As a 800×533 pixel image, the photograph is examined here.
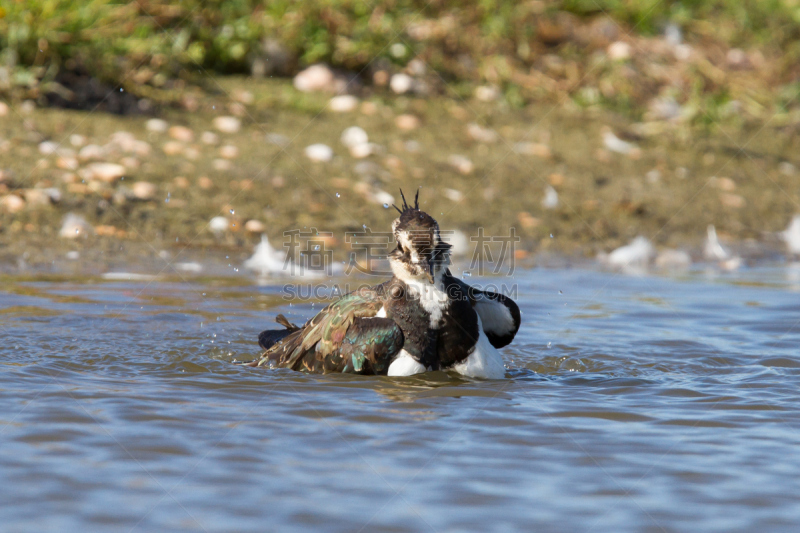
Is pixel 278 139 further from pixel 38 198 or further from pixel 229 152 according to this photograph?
pixel 38 198

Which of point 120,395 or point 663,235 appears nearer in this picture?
point 120,395

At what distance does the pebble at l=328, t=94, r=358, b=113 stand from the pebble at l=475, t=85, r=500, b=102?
1.54 meters

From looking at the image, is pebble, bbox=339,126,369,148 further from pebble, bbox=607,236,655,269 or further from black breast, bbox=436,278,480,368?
black breast, bbox=436,278,480,368

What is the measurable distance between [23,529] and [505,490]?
1.75 metres

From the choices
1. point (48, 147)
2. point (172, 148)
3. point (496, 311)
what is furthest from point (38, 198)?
point (496, 311)

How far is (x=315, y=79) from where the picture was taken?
33.9 feet

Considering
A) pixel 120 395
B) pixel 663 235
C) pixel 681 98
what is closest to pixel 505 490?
pixel 120 395

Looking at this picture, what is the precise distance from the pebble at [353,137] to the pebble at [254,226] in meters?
1.67

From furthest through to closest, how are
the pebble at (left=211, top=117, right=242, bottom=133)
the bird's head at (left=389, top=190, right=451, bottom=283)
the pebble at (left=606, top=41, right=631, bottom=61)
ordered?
the pebble at (left=606, top=41, right=631, bottom=61) → the pebble at (left=211, top=117, right=242, bottom=133) → the bird's head at (left=389, top=190, right=451, bottom=283)

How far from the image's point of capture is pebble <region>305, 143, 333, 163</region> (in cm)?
945

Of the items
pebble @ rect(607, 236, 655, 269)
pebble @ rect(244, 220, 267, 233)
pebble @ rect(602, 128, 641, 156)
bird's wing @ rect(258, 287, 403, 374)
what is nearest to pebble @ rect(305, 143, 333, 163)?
pebble @ rect(244, 220, 267, 233)

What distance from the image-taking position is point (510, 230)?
9.15 metres

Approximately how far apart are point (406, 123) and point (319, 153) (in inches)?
49.8

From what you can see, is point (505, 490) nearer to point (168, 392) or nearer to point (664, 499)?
point (664, 499)
